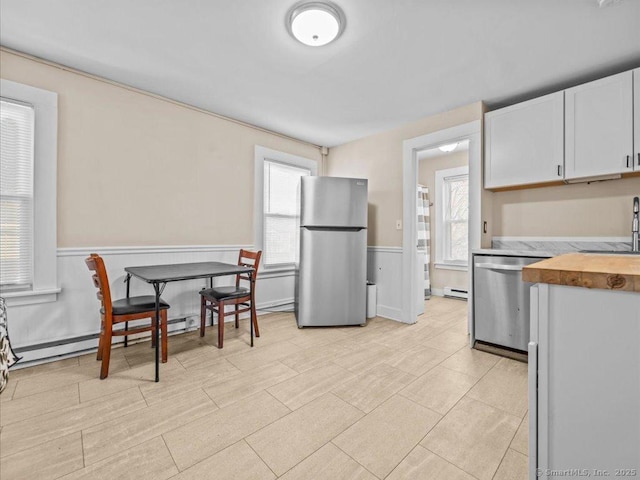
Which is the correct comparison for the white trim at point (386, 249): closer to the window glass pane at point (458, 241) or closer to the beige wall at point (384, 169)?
the beige wall at point (384, 169)

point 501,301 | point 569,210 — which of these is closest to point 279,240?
point 501,301

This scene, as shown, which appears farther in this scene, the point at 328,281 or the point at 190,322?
the point at 328,281

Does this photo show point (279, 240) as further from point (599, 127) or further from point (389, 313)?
point (599, 127)

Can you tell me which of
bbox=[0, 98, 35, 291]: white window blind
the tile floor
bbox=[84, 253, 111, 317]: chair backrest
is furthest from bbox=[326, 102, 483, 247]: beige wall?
bbox=[0, 98, 35, 291]: white window blind

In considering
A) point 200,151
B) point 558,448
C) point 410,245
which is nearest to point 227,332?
point 200,151

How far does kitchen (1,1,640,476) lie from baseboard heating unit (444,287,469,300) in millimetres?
1717

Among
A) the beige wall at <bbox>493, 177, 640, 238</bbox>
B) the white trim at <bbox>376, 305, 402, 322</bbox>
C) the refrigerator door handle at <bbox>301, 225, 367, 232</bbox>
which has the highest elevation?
the beige wall at <bbox>493, 177, 640, 238</bbox>

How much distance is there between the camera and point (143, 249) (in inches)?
110

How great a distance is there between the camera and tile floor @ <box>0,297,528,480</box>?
132 centimetres

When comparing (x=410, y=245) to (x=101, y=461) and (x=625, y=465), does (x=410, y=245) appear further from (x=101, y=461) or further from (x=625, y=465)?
(x=101, y=461)

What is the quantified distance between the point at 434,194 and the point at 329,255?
274 centimetres

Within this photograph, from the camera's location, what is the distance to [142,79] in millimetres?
2594

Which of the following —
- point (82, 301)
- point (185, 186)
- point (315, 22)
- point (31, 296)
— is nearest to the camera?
point (315, 22)

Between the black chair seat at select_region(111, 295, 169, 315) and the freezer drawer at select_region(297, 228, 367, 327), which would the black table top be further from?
the freezer drawer at select_region(297, 228, 367, 327)
